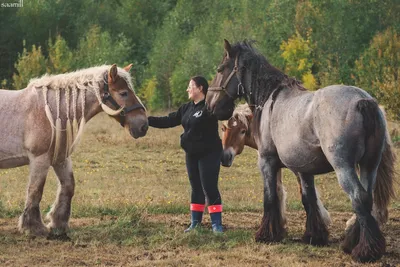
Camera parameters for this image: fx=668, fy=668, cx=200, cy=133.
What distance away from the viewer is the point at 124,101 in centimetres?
781

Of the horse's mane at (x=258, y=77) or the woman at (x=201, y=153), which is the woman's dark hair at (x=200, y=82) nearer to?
the woman at (x=201, y=153)

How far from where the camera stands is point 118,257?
6.69m

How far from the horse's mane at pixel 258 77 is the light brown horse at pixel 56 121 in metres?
1.30

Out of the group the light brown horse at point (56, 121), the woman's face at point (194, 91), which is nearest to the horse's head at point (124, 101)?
the light brown horse at point (56, 121)

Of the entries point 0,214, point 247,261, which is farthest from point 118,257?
point 0,214

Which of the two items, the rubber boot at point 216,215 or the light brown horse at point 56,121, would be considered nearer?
the light brown horse at point 56,121

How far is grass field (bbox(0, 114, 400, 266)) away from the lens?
6609mm

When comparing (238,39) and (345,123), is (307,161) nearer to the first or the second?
(345,123)

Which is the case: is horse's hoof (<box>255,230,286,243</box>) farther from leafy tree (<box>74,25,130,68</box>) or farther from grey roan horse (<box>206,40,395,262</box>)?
leafy tree (<box>74,25,130,68</box>)

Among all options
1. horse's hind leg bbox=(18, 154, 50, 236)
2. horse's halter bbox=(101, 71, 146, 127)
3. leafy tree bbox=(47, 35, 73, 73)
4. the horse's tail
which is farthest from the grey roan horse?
leafy tree bbox=(47, 35, 73, 73)

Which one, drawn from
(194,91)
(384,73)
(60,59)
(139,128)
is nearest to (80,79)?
(139,128)

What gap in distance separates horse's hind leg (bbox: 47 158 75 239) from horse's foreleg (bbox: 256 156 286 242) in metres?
2.27

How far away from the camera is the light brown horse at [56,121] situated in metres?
7.65

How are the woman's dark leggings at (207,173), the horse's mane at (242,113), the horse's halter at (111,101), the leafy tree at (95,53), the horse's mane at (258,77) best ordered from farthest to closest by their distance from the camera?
1. the leafy tree at (95,53)
2. the horse's mane at (242,113)
3. the woman's dark leggings at (207,173)
4. the horse's halter at (111,101)
5. the horse's mane at (258,77)
